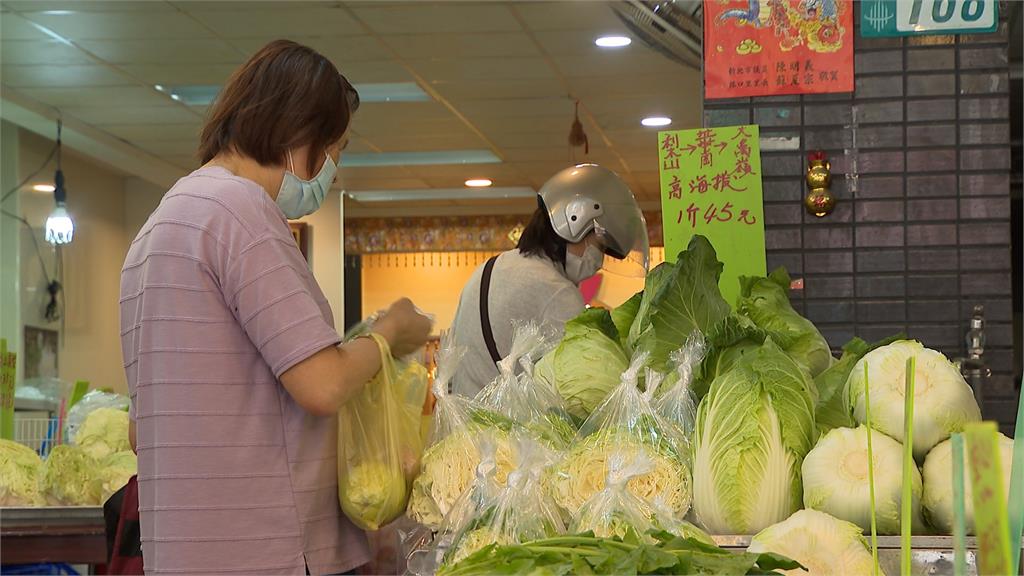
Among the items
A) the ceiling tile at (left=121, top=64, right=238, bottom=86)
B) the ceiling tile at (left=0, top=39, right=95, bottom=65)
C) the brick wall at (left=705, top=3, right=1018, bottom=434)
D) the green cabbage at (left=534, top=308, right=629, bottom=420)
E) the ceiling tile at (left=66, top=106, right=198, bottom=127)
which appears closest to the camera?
the green cabbage at (left=534, top=308, right=629, bottom=420)

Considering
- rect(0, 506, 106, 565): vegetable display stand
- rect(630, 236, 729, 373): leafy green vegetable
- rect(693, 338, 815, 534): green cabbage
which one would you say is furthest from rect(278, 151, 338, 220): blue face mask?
rect(0, 506, 106, 565): vegetable display stand

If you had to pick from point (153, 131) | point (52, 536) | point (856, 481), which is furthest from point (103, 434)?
point (153, 131)

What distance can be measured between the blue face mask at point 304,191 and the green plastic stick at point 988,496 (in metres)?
1.54

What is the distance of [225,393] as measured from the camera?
1641 mm

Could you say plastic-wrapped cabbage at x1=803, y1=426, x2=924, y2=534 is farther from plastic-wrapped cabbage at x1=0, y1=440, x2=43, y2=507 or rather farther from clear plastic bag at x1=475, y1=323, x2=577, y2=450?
plastic-wrapped cabbage at x1=0, y1=440, x2=43, y2=507

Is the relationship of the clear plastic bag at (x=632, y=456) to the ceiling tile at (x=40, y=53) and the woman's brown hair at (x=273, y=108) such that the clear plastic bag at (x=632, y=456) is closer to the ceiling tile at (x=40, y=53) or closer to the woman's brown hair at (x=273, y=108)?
the woman's brown hair at (x=273, y=108)

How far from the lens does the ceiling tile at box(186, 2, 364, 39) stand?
5.57 meters

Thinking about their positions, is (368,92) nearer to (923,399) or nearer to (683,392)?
(683,392)

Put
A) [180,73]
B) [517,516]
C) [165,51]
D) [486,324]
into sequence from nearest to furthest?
[517,516] < [486,324] < [165,51] < [180,73]

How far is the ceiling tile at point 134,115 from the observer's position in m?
7.52

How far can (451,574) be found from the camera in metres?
0.96

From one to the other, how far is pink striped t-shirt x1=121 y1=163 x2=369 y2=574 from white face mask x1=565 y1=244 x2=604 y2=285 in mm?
1631

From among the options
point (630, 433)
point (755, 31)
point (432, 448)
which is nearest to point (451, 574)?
point (630, 433)

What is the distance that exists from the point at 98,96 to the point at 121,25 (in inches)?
61.3
